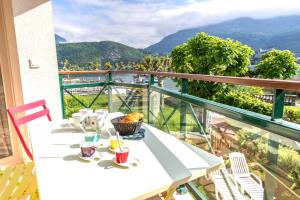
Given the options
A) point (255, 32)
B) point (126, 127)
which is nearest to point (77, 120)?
point (126, 127)

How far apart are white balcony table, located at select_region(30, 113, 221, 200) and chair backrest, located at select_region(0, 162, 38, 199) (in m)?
0.30

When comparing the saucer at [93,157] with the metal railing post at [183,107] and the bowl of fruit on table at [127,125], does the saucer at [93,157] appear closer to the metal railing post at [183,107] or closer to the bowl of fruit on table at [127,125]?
the bowl of fruit on table at [127,125]

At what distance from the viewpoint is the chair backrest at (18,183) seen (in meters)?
1.23

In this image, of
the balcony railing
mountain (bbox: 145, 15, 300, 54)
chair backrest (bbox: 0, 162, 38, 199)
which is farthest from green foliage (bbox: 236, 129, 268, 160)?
mountain (bbox: 145, 15, 300, 54)

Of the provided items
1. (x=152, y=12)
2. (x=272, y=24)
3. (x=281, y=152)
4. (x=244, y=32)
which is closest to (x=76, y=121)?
(x=281, y=152)

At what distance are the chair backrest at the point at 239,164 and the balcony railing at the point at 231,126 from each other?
0.05m

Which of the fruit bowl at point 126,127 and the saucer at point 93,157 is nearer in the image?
A: the saucer at point 93,157

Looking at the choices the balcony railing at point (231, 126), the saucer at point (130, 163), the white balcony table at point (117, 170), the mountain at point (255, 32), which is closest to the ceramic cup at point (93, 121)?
the white balcony table at point (117, 170)

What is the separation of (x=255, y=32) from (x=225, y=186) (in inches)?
3041

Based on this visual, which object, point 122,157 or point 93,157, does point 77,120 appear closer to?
point 93,157

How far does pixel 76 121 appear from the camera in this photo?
144 centimetres

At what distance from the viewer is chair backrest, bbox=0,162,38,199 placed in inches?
48.3

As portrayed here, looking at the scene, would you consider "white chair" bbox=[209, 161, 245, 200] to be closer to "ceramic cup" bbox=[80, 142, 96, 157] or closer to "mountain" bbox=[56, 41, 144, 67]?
"ceramic cup" bbox=[80, 142, 96, 157]

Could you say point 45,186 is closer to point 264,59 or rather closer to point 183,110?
point 183,110
